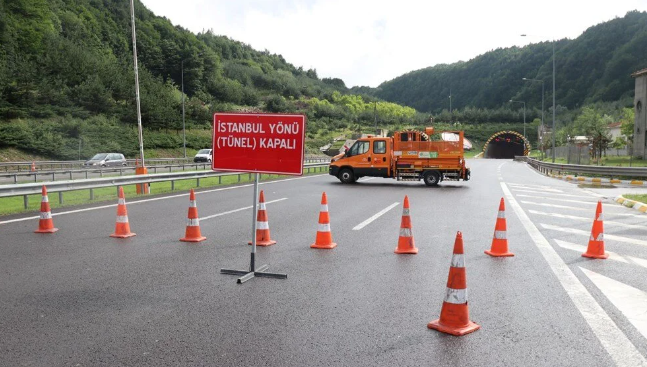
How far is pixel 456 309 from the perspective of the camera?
448cm

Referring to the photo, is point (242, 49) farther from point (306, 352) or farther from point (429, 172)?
point (306, 352)

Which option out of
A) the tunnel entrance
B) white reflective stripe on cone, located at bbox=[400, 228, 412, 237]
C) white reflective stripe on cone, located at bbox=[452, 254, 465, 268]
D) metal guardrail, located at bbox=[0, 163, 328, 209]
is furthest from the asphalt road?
the tunnel entrance

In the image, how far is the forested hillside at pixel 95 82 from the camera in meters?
49.8

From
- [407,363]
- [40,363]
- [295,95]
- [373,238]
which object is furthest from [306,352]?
[295,95]

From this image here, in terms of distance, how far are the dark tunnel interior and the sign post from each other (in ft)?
377

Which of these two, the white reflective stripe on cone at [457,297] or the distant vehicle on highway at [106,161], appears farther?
the distant vehicle on highway at [106,161]

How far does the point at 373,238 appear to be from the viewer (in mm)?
9117

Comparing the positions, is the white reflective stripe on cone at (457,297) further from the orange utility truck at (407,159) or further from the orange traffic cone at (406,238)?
the orange utility truck at (407,159)

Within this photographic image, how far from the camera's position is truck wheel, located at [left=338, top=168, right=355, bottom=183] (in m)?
24.1

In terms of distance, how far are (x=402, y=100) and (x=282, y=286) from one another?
594 feet

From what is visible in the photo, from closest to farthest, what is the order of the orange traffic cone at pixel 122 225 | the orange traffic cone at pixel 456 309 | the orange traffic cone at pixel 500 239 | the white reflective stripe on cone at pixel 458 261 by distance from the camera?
1. the orange traffic cone at pixel 456 309
2. the white reflective stripe on cone at pixel 458 261
3. the orange traffic cone at pixel 500 239
4. the orange traffic cone at pixel 122 225

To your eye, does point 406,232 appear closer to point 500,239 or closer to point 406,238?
point 406,238

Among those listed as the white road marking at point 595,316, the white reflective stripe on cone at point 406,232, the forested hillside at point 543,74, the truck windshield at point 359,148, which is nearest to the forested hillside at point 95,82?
the truck windshield at point 359,148

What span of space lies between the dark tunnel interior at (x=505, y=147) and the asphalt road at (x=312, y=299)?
371 feet
